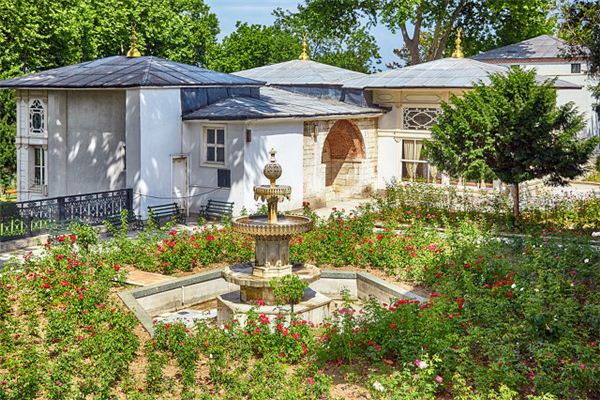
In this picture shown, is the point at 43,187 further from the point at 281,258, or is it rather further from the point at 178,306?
the point at 281,258

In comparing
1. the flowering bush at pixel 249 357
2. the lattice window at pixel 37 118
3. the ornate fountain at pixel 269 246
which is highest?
the lattice window at pixel 37 118

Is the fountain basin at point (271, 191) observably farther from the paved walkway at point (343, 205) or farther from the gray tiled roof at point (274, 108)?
the paved walkway at point (343, 205)

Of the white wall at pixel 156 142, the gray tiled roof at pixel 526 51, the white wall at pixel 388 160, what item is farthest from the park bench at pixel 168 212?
the gray tiled roof at pixel 526 51

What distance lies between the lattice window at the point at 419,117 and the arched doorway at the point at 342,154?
1.58 m

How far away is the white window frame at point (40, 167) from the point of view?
2359 cm

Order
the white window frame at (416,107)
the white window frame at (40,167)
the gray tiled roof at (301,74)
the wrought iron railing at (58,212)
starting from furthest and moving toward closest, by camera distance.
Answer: the gray tiled roof at (301,74) → the white window frame at (416,107) → the white window frame at (40,167) → the wrought iron railing at (58,212)

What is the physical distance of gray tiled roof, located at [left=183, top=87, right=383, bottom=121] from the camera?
2181cm

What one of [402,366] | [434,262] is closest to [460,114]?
[434,262]

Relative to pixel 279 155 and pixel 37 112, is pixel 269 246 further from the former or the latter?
pixel 37 112

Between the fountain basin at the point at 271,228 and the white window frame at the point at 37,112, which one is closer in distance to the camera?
the fountain basin at the point at 271,228

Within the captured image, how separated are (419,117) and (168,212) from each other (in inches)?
353

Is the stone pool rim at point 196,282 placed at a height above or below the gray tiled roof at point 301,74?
below

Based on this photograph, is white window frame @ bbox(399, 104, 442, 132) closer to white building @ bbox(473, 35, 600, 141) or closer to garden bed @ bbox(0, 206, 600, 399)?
garden bed @ bbox(0, 206, 600, 399)

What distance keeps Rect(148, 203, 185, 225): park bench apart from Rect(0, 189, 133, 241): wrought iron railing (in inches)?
27.8
